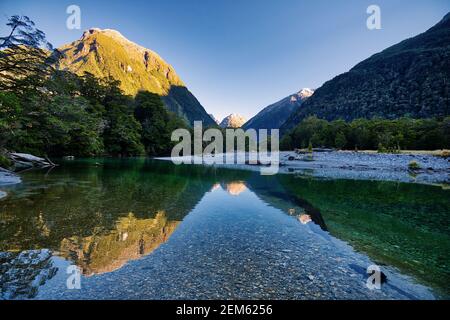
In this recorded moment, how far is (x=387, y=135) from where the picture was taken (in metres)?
70.1

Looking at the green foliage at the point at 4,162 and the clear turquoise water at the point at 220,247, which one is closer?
the clear turquoise water at the point at 220,247

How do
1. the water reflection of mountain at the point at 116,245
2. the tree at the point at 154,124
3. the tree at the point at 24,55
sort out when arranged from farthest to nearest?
the tree at the point at 154,124
the tree at the point at 24,55
the water reflection of mountain at the point at 116,245

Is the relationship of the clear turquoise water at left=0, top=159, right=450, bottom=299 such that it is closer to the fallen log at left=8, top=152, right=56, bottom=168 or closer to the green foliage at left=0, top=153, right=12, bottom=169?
the green foliage at left=0, top=153, right=12, bottom=169

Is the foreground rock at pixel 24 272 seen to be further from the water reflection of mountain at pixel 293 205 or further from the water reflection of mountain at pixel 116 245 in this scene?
the water reflection of mountain at pixel 293 205

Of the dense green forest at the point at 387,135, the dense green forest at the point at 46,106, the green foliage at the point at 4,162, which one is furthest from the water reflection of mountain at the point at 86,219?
the dense green forest at the point at 387,135

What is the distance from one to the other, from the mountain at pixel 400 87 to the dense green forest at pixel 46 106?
123828 mm

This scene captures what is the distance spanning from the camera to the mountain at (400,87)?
11256cm

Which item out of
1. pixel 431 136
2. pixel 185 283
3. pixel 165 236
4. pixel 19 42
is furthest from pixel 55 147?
pixel 431 136

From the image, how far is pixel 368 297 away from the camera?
5.47m

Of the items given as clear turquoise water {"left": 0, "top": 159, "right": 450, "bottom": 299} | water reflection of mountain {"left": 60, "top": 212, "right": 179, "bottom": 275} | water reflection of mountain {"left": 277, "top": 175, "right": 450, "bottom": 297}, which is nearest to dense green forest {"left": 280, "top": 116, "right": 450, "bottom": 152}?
water reflection of mountain {"left": 277, "top": 175, "right": 450, "bottom": 297}

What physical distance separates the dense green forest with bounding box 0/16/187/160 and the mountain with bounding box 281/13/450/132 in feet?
406

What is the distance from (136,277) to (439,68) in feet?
539

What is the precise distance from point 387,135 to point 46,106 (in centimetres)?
7992

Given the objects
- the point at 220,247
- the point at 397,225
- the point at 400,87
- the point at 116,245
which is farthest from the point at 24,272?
the point at 400,87
